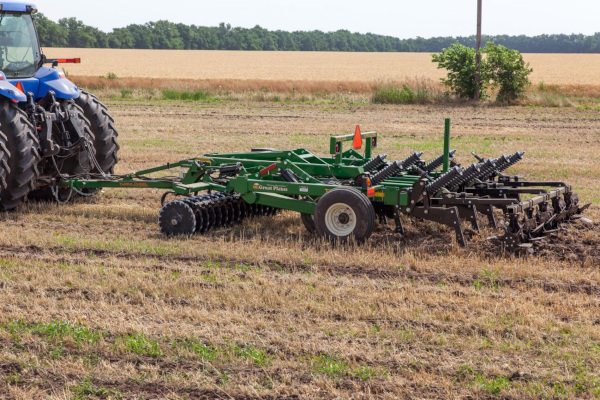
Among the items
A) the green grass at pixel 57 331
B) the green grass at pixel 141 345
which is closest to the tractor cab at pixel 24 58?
the green grass at pixel 57 331

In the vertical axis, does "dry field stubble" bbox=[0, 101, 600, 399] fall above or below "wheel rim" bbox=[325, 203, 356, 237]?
below

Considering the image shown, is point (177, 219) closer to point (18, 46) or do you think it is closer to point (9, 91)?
point (9, 91)

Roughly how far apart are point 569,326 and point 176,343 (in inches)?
97.7

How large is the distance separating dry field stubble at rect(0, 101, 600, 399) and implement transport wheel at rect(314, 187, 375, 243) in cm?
17

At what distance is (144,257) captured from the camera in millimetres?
6684

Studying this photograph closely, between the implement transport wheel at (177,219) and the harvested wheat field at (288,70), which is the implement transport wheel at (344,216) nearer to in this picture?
the implement transport wheel at (177,219)

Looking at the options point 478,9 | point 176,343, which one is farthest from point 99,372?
point 478,9

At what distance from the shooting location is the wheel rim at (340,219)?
702 cm

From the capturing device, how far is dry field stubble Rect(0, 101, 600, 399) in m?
4.16

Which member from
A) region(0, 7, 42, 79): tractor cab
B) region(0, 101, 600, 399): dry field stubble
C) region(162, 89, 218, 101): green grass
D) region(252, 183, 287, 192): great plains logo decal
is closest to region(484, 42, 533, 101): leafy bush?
region(162, 89, 218, 101): green grass

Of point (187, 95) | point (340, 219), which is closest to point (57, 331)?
point (340, 219)

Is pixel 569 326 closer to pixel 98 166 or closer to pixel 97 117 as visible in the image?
pixel 98 166

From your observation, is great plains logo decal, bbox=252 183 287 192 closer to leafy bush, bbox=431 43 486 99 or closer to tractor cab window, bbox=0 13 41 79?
tractor cab window, bbox=0 13 41 79

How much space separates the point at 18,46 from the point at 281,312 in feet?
16.5
